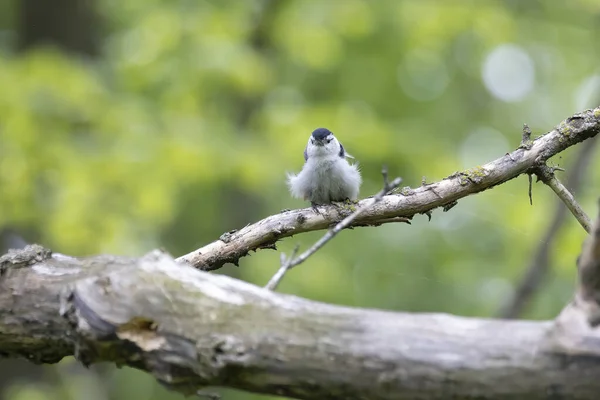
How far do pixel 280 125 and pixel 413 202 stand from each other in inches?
160

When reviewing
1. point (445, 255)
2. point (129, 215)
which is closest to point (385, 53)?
point (445, 255)

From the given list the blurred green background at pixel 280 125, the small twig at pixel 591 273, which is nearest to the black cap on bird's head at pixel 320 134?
the blurred green background at pixel 280 125

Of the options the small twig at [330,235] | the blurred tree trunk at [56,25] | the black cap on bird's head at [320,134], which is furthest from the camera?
the blurred tree trunk at [56,25]

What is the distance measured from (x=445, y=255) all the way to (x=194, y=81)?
347 cm

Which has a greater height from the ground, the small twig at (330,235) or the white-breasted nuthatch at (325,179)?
the white-breasted nuthatch at (325,179)

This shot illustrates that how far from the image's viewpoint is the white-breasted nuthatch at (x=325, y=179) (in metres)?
4.26

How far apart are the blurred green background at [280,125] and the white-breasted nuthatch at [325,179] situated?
2.11 meters

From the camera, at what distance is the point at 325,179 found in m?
4.27

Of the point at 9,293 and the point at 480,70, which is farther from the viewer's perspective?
the point at 480,70

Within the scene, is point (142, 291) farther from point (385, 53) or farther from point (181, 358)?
point (385, 53)

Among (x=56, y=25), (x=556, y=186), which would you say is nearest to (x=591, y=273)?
Result: (x=556, y=186)

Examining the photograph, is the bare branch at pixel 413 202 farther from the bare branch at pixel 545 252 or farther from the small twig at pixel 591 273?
the bare branch at pixel 545 252

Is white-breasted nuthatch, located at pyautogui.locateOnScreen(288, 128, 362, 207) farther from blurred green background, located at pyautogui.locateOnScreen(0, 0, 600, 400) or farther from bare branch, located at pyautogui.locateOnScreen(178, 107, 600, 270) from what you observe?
blurred green background, located at pyautogui.locateOnScreen(0, 0, 600, 400)

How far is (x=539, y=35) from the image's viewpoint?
9.07m
